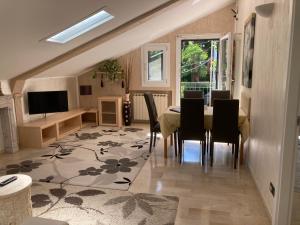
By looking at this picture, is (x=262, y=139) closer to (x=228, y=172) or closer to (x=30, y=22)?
(x=228, y=172)

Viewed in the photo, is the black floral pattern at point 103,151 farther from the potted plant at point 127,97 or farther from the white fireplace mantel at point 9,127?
the potted plant at point 127,97

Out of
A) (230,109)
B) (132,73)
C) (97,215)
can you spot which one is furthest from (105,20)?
(132,73)

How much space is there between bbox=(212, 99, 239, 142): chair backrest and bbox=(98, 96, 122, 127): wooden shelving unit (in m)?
2.97

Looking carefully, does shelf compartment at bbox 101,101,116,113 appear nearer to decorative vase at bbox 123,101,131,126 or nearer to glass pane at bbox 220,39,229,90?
decorative vase at bbox 123,101,131,126

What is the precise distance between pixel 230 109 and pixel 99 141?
2634 millimetres

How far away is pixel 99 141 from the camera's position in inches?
191

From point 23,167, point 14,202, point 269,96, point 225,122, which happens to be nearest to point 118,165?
point 23,167

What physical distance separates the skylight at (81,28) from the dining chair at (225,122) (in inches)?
72.2

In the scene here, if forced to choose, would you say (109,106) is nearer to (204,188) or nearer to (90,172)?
(90,172)

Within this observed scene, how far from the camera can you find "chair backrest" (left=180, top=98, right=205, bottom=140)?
3445 mm

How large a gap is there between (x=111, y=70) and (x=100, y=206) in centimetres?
402

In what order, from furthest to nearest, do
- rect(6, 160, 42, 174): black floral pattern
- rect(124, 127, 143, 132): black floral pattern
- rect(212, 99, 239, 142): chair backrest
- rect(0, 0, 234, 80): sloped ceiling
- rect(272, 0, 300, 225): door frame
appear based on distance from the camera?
rect(124, 127, 143, 132): black floral pattern, rect(6, 160, 42, 174): black floral pattern, rect(212, 99, 239, 142): chair backrest, rect(0, 0, 234, 80): sloped ceiling, rect(272, 0, 300, 225): door frame

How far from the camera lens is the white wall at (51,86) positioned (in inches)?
185

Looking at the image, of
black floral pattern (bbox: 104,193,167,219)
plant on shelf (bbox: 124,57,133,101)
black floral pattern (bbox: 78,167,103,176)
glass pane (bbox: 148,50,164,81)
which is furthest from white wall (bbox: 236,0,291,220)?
plant on shelf (bbox: 124,57,133,101)
